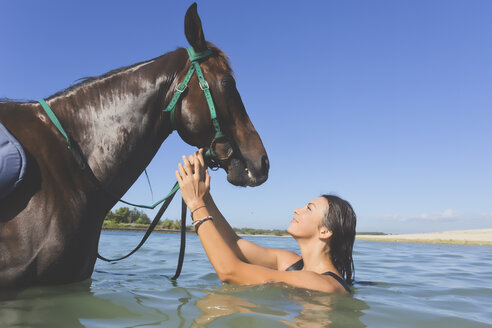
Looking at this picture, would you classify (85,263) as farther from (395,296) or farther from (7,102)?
(395,296)

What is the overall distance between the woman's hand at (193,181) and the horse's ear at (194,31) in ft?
2.95

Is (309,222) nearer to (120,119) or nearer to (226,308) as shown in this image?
(226,308)

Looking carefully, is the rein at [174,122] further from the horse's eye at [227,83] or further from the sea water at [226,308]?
the sea water at [226,308]

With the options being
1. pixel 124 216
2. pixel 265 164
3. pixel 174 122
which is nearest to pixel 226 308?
pixel 265 164

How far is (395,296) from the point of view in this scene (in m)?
3.51

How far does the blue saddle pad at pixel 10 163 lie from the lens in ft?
6.58

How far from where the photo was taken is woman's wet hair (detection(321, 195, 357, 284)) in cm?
329

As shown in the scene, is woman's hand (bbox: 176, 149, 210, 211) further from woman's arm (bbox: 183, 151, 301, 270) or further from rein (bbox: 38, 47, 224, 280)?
woman's arm (bbox: 183, 151, 301, 270)

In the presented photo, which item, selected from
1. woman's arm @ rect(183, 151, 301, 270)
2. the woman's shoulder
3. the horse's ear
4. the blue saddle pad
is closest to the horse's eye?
the horse's ear

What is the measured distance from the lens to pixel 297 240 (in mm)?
3475

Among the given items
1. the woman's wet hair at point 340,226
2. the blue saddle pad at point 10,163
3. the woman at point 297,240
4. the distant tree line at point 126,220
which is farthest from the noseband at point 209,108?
the distant tree line at point 126,220

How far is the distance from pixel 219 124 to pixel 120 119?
0.73 metres

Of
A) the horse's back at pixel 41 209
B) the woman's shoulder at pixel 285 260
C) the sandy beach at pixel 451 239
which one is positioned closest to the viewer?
the horse's back at pixel 41 209

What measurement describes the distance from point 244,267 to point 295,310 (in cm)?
46
